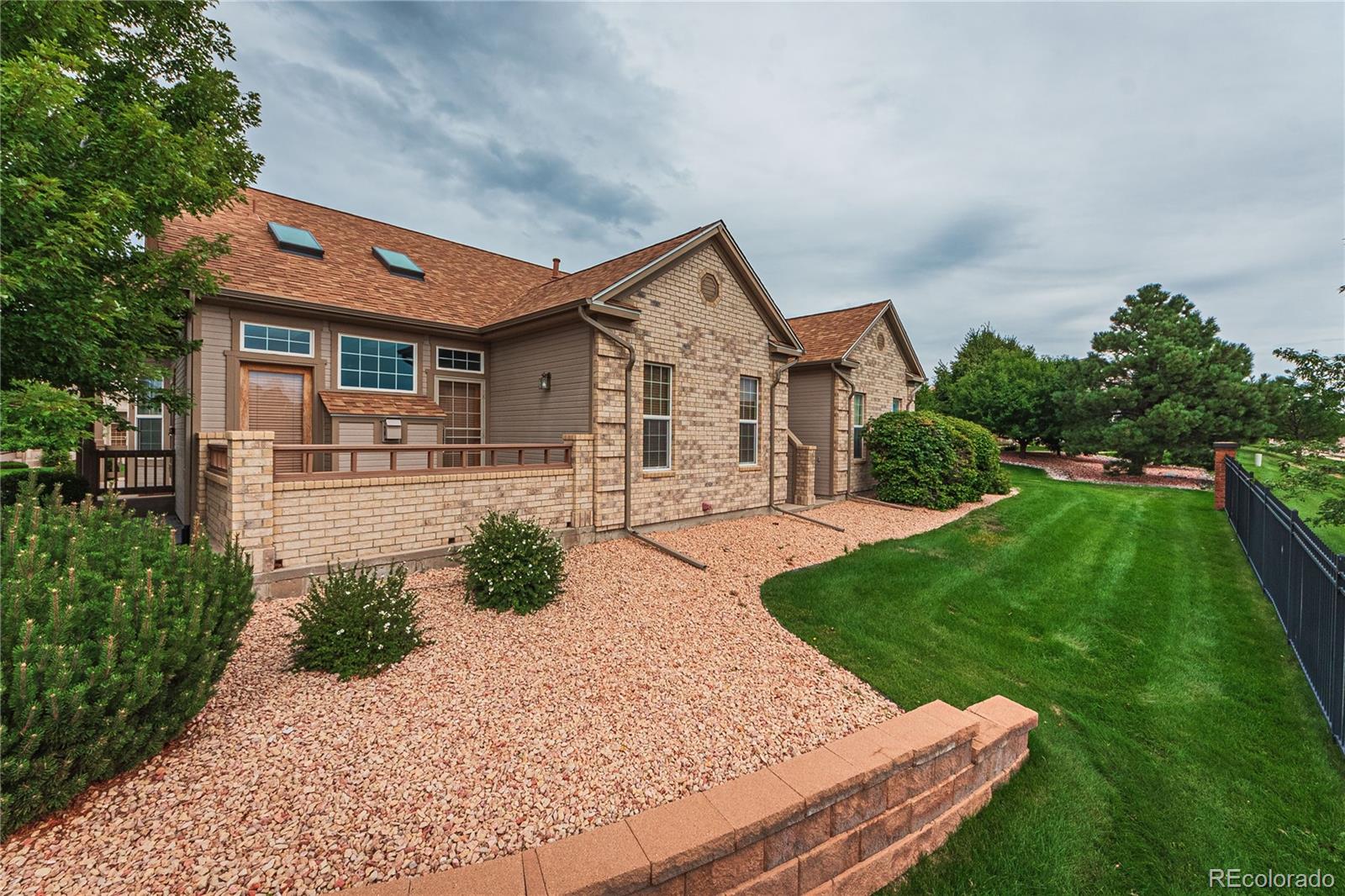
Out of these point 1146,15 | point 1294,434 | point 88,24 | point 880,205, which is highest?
point 880,205

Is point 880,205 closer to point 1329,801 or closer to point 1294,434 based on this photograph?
point 1294,434

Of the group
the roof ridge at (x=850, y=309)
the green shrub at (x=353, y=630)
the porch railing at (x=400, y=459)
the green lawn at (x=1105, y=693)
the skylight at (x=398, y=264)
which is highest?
the roof ridge at (x=850, y=309)

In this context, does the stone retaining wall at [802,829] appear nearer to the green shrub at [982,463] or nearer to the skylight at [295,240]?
the skylight at [295,240]

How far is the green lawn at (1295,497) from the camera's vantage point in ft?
17.4

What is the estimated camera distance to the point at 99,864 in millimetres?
2270

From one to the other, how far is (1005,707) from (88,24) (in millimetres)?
11427

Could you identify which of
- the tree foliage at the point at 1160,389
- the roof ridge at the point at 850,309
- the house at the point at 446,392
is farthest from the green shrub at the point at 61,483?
the tree foliage at the point at 1160,389

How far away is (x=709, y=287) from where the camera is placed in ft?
35.3

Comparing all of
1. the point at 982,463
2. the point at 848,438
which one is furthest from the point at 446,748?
the point at 982,463

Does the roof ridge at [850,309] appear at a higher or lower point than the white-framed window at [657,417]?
higher

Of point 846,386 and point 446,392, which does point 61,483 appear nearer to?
point 446,392

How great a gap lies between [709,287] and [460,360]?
18.8ft

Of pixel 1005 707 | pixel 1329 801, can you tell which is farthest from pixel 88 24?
pixel 1329 801

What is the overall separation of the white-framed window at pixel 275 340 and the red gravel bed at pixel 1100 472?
2490cm
